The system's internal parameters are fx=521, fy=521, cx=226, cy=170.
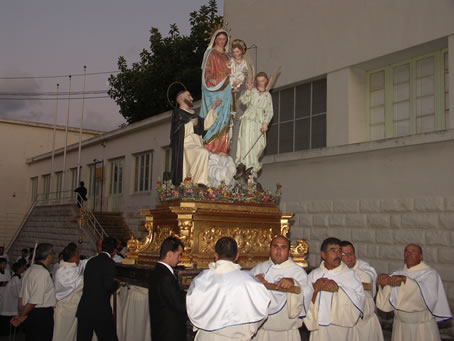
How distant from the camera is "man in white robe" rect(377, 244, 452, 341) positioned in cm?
643

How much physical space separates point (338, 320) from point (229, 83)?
4.68 m

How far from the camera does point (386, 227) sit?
433 inches

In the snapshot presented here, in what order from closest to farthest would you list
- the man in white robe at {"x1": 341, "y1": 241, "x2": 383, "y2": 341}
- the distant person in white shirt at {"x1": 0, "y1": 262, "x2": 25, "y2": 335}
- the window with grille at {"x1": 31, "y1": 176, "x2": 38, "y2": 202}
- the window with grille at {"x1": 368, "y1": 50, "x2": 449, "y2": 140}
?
the man in white robe at {"x1": 341, "y1": 241, "x2": 383, "y2": 341}, the distant person in white shirt at {"x1": 0, "y1": 262, "x2": 25, "y2": 335}, the window with grille at {"x1": 368, "y1": 50, "x2": 449, "y2": 140}, the window with grille at {"x1": 31, "y1": 176, "x2": 38, "y2": 202}

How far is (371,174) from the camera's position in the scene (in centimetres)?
1145

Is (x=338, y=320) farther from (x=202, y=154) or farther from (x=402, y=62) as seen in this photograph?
(x=402, y=62)

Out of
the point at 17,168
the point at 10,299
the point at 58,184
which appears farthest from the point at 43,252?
the point at 17,168

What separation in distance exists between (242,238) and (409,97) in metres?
5.97

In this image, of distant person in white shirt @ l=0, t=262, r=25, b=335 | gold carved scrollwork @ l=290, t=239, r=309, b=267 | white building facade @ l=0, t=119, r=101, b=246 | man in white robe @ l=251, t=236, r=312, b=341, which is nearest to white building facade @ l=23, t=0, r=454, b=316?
gold carved scrollwork @ l=290, t=239, r=309, b=267

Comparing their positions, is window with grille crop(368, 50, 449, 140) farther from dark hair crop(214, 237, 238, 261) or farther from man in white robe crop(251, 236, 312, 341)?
dark hair crop(214, 237, 238, 261)

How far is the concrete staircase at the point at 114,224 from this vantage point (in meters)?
21.8

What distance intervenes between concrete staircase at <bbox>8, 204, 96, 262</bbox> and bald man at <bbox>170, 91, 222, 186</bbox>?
13.5 metres

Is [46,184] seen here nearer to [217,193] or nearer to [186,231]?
[217,193]

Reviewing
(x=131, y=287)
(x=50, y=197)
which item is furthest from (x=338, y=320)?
(x=50, y=197)

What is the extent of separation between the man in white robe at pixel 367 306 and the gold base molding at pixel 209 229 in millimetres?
1816
